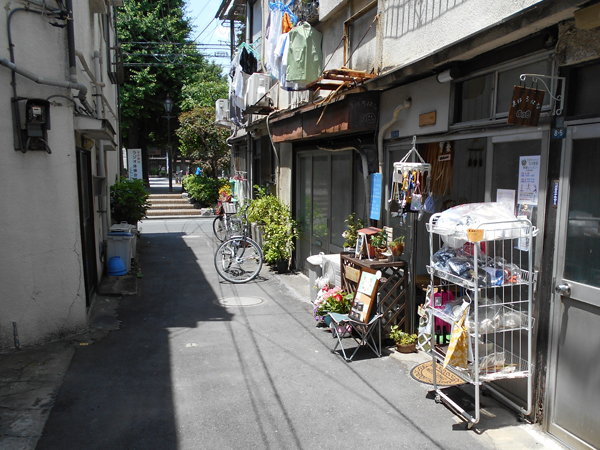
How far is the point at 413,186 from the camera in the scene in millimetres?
5402

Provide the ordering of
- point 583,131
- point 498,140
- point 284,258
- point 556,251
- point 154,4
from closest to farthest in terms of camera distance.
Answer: point 583,131 < point 556,251 < point 498,140 < point 284,258 < point 154,4

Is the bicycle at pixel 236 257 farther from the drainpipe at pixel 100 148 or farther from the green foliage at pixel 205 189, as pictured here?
the green foliage at pixel 205 189

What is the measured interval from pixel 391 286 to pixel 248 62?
8.68m

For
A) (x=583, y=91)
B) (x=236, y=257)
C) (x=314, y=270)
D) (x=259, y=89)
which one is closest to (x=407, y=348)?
(x=314, y=270)

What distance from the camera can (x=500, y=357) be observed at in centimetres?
417

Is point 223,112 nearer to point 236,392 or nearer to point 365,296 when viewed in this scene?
point 365,296

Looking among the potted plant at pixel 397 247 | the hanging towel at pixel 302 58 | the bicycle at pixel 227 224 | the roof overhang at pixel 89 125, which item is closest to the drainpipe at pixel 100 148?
the roof overhang at pixel 89 125

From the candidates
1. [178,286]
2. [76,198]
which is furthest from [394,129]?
[178,286]

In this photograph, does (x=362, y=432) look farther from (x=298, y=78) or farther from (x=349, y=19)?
(x=349, y=19)

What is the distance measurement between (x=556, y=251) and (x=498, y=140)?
125cm

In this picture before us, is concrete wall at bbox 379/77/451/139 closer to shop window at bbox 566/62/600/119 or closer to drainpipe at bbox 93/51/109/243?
shop window at bbox 566/62/600/119

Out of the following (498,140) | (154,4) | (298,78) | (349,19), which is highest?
(154,4)

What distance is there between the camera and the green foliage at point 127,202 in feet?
39.5

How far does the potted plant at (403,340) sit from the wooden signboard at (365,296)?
2.18 feet
